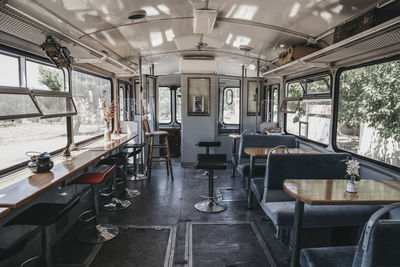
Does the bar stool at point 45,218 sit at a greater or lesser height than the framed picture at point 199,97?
lesser

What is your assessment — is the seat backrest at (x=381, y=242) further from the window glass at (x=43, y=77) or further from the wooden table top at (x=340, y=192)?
the window glass at (x=43, y=77)

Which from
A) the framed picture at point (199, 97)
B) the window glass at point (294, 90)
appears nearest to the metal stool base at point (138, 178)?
the framed picture at point (199, 97)

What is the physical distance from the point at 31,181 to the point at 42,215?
1.24 feet

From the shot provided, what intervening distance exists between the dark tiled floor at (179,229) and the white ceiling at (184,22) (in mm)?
2398

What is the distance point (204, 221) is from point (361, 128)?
235 centimetres

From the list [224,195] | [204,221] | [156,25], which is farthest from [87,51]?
[224,195]

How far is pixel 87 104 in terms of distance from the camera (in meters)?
4.64

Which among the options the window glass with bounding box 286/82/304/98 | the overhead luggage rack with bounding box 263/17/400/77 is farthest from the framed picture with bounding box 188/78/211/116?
the overhead luggage rack with bounding box 263/17/400/77

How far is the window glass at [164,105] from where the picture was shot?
27.0 feet

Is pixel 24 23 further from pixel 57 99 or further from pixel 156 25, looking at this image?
pixel 156 25

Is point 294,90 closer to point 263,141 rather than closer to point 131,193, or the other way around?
point 263,141

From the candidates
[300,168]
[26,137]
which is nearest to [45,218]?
[26,137]

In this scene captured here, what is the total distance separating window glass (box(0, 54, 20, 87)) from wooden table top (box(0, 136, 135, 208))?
0.88 m

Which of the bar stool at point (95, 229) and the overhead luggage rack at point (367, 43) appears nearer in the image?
the overhead luggage rack at point (367, 43)
